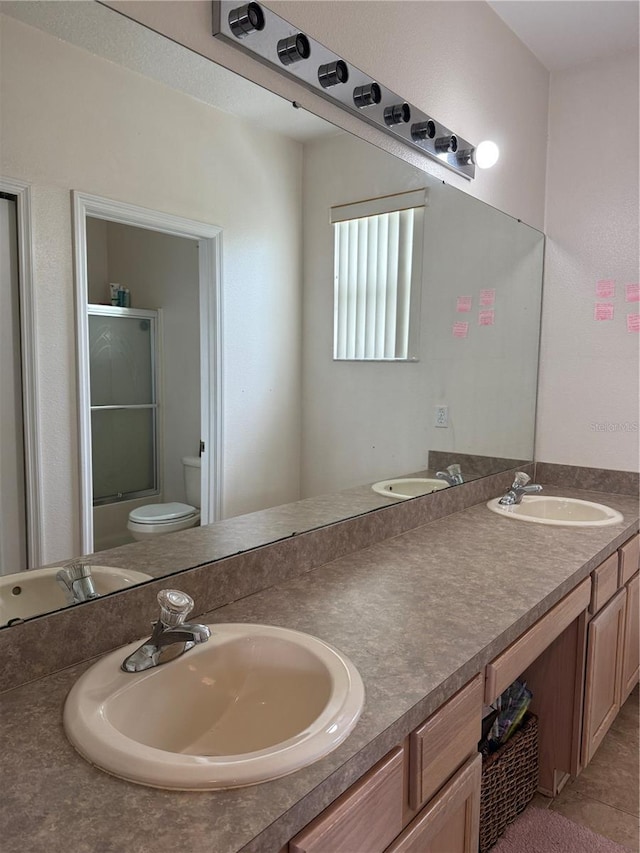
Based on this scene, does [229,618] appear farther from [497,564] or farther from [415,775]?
[497,564]

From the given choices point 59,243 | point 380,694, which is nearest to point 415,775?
point 380,694

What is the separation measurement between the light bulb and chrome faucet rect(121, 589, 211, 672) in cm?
199

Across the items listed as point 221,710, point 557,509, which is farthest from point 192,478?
point 557,509

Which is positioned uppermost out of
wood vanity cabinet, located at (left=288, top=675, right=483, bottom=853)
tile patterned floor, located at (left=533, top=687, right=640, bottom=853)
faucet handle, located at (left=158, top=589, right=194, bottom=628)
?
faucet handle, located at (left=158, top=589, right=194, bottom=628)

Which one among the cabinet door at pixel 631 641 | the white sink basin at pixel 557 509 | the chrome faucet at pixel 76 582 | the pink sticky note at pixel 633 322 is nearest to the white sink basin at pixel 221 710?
the chrome faucet at pixel 76 582

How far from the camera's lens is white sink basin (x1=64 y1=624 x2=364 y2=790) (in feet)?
2.61

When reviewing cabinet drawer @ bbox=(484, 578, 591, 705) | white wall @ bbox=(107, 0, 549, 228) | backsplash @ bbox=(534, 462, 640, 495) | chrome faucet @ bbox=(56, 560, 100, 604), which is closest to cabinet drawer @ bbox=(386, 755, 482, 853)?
cabinet drawer @ bbox=(484, 578, 591, 705)

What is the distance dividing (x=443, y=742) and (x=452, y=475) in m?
1.31

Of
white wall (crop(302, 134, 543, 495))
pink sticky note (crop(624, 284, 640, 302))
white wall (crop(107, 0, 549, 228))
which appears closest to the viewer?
white wall (crop(107, 0, 549, 228))

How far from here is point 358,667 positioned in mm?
1080

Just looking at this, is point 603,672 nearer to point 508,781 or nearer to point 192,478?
point 508,781

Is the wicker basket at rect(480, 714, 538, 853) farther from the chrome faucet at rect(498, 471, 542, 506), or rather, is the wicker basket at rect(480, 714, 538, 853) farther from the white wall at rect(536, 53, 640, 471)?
the white wall at rect(536, 53, 640, 471)

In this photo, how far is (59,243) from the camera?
1.04m

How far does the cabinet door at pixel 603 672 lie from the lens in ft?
6.36
